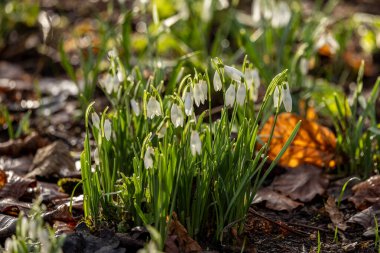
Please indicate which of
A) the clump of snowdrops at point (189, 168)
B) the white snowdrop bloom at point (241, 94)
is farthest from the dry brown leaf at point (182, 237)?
the white snowdrop bloom at point (241, 94)

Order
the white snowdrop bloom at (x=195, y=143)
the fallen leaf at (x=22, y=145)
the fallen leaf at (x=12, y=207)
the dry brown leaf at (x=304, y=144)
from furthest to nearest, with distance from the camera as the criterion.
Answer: the fallen leaf at (x=22, y=145), the dry brown leaf at (x=304, y=144), the fallen leaf at (x=12, y=207), the white snowdrop bloom at (x=195, y=143)

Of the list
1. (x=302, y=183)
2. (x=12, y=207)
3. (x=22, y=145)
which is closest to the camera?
(x=12, y=207)

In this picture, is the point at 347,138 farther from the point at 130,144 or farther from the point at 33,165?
the point at 33,165

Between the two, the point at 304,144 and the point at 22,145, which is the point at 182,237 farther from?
the point at 22,145

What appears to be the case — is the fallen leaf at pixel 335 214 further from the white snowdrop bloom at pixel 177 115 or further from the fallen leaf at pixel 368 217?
the white snowdrop bloom at pixel 177 115

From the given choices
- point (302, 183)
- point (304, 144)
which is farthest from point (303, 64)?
point (302, 183)

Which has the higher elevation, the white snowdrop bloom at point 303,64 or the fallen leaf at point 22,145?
the white snowdrop bloom at point 303,64

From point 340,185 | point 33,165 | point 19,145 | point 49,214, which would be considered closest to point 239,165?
point 49,214
